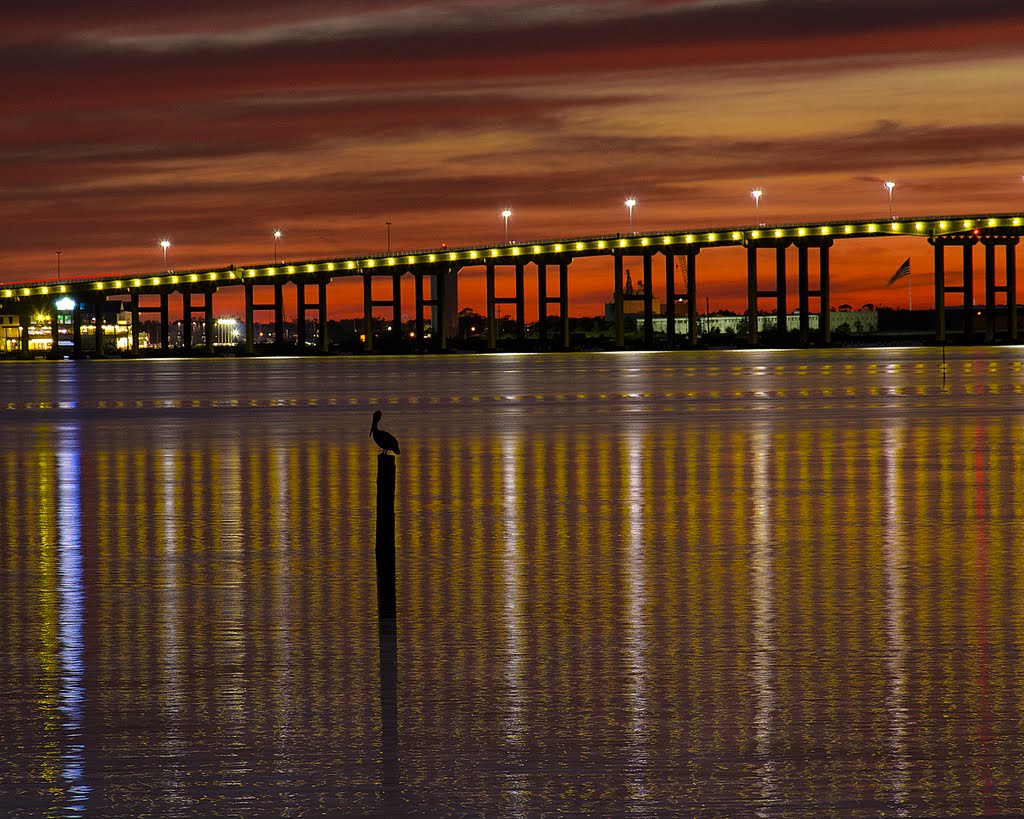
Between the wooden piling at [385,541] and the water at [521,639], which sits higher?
the wooden piling at [385,541]

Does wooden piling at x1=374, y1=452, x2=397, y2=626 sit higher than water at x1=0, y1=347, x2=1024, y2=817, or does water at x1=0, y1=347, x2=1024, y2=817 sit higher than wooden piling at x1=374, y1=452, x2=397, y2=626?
wooden piling at x1=374, y1=452, x2=397, y2=626

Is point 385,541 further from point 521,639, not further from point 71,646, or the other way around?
point 71,646

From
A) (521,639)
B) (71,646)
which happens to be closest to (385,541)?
(521,639)

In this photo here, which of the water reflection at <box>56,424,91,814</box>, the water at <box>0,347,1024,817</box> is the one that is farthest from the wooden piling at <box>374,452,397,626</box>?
the water reflection at <box>56,424,91,814</box>

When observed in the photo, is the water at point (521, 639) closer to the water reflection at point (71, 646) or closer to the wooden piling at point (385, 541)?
the water reflection at point (71, 646)

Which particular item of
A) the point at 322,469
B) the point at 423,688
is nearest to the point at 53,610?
the point at 423,688

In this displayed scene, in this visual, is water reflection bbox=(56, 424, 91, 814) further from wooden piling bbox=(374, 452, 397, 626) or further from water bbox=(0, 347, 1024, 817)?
wooden piling bbox=(374, 452, 397, 626)

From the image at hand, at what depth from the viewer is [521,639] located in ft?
39.6

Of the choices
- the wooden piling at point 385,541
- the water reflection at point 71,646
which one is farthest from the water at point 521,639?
the wooden piling at point 385,541

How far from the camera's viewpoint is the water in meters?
8.28

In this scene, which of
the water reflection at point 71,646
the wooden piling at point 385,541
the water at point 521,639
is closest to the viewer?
the water at point 521,639

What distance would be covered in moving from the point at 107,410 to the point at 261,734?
146 ft

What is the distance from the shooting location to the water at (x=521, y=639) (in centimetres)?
828

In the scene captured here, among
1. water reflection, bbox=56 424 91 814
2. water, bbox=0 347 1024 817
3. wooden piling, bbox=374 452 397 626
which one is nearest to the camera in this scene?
water, bbox=0 347 1024 817
